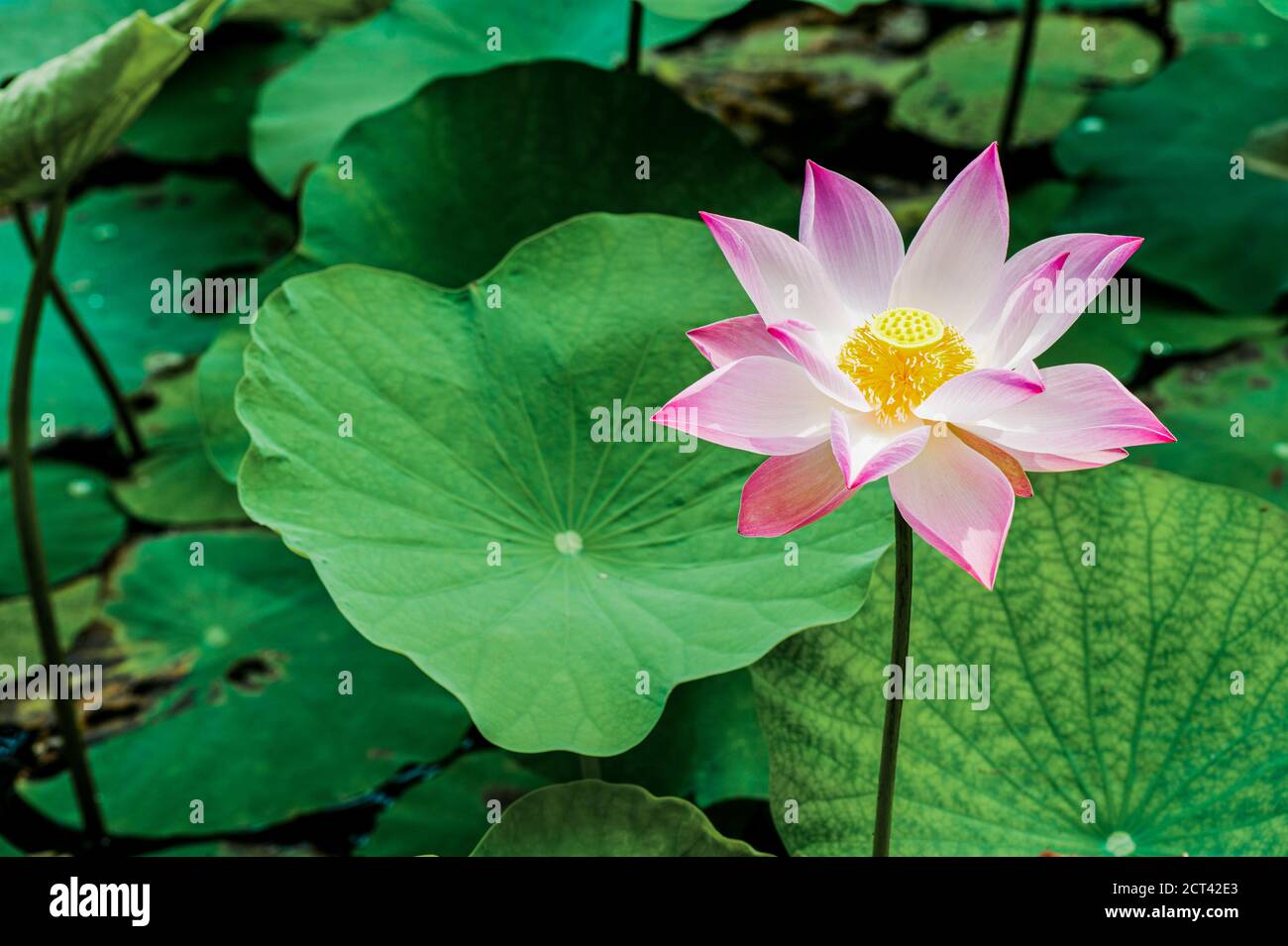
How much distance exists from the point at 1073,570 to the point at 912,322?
1.54 ft

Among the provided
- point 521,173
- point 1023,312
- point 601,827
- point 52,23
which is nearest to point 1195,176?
point 521,173

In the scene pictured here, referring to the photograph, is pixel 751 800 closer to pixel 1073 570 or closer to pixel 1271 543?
pixel 1073 570

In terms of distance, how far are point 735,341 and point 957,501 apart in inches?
9.1

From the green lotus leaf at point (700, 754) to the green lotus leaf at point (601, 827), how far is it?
31 cm

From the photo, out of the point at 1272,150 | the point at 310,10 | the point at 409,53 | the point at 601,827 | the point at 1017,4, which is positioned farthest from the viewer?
the point at 1017,4

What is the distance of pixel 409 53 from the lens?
2400 mm

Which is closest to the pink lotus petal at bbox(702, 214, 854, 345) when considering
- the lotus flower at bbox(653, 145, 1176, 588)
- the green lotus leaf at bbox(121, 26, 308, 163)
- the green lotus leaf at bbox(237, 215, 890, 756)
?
the lotus flower at bbox(653, 145, 1176, 588)

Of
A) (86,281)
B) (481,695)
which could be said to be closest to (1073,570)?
(481,695)

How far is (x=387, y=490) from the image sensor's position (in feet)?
4.42

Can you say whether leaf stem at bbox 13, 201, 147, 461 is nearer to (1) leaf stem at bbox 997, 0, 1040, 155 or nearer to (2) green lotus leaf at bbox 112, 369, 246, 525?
(2) green lotus leaf at bbox 112, 369, 246, 525

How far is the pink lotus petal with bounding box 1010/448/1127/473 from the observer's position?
2.91 feet

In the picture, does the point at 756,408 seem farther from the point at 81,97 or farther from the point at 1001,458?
the point at 81,97

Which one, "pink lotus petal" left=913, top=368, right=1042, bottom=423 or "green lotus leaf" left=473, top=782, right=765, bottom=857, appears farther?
"green lotus leaf" left=473, top=782, right=765, bottom=857

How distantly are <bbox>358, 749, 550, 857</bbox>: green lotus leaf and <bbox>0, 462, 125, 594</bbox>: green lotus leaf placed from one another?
817mm
